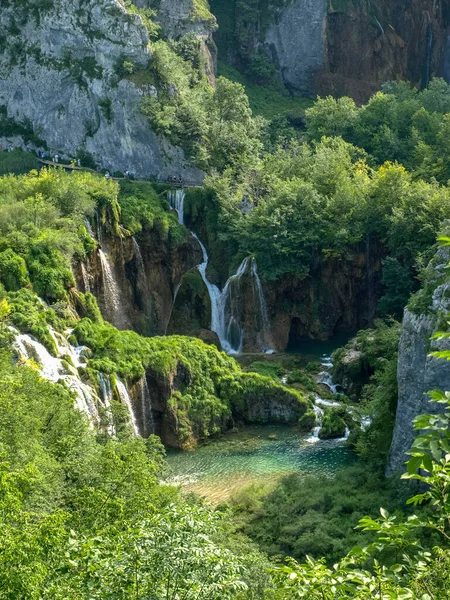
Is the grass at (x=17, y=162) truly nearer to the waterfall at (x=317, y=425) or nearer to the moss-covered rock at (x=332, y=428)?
the waterfall at (x=317, y=425)

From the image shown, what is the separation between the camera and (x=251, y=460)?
34.9 metres

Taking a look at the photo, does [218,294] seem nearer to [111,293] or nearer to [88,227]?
[111,293]

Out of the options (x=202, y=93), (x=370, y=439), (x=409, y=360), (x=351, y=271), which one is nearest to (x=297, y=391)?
(x=370, y=439)

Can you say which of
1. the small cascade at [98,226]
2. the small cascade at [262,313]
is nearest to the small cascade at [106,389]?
the small cascade at [98,226]

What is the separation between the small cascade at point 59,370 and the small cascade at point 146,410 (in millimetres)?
3420

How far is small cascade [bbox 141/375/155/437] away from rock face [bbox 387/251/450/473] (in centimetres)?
1009

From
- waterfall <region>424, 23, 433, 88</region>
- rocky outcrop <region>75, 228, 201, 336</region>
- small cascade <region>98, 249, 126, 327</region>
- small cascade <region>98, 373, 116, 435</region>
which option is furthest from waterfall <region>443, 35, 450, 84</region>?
small cascade <region>98, 373, 116, 435</region>

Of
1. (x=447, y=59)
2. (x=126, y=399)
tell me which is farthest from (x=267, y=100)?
(x=126, y=399)

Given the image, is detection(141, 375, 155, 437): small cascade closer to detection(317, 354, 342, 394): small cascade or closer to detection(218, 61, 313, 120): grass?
detection(317, 354, 342, 394): small cascade

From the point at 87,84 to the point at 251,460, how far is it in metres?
31.0

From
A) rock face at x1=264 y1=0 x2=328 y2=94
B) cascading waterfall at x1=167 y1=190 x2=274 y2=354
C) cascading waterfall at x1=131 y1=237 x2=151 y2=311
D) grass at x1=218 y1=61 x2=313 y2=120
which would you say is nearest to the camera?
cascading waterfall at x1=131 y1=237 x2=151 y2=311

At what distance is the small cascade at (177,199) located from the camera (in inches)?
2096

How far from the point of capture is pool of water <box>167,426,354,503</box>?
3288 cm

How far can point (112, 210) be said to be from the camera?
47.0 metres
